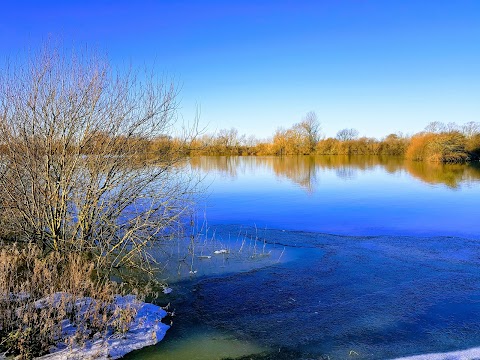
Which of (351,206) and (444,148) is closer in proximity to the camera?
(351,206)

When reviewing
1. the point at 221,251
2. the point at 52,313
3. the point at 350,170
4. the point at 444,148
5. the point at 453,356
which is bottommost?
the point at 453,356

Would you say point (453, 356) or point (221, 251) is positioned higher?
point (221, 251)

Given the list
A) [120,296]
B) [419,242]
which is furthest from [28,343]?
[419,242]

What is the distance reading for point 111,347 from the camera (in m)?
4.21

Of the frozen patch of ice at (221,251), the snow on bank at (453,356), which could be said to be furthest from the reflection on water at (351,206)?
the snow on bank at (453,356)

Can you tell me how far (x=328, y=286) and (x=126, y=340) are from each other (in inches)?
136

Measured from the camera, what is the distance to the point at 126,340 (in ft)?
14.4

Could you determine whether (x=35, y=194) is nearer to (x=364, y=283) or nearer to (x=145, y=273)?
(x=145, y=273)

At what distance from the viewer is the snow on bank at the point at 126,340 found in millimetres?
3977

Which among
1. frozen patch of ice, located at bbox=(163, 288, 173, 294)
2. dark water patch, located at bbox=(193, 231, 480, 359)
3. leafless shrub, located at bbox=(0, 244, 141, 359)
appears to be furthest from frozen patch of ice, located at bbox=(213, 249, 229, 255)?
Result: leafless shrub, located at bbox=(0, 244, 141, 359)

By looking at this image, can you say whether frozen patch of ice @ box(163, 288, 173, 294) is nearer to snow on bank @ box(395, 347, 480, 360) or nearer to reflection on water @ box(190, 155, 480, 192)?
snow on bank @ box(395, 347, 480, 360)

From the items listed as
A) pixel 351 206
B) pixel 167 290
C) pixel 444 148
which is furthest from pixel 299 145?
pixel 167 290

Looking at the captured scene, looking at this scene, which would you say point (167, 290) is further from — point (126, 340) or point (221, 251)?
point (221, 251)

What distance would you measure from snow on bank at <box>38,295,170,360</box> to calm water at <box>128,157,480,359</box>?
161 mm
